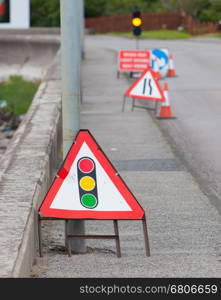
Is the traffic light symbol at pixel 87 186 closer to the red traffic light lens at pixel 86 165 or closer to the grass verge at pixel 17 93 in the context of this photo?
the red traffic light lens at pixel 86 165

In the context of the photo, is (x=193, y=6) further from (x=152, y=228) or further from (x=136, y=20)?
(x=152, y=228)

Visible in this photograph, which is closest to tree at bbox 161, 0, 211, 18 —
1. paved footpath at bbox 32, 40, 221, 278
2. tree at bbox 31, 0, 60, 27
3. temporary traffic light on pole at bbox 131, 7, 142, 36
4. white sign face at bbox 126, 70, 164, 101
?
tree at bbox 31, 0, 60, 27

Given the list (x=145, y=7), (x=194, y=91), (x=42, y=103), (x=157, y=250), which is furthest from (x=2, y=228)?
(x=145, y=7)

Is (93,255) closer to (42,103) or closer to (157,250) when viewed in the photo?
(157,250)

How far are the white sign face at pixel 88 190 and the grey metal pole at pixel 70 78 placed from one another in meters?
0.38

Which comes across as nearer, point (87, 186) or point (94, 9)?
point (87, 186)

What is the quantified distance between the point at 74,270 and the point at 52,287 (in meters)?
0.98

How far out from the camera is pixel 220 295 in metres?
7.38

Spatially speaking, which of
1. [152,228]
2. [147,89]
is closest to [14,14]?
[147,89]

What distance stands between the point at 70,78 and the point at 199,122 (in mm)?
11938

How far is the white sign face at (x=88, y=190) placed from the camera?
8867 mm

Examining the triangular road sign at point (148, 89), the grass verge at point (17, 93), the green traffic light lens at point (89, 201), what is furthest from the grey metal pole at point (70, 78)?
the grass verge at point (17, 93)

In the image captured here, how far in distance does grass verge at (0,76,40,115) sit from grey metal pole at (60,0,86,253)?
24.2 m

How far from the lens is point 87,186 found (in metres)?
8.88
